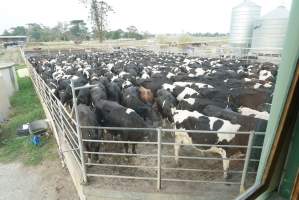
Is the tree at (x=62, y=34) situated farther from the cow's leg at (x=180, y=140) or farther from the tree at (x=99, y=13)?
the cow's leg at (x=180, y=140)

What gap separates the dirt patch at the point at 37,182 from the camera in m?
5.82

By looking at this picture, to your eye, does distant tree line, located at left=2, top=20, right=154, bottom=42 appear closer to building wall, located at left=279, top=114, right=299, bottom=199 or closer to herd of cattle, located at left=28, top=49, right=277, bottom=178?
herd of cattle, located at left=28, top=49, right=277, bottom=178

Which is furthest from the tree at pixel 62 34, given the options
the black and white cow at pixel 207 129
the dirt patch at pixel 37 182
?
the black and white cow at pixel 207 129

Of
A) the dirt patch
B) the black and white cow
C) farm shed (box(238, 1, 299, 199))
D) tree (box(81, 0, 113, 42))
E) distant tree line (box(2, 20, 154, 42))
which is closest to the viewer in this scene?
farm shed (box(238, 1, 299, 199))

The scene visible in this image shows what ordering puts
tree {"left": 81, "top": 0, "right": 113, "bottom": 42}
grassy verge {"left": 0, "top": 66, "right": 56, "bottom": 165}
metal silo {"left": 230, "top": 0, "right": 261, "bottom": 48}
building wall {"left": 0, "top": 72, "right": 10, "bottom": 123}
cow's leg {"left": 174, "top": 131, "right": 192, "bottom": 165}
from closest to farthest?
1. cow's leg {"left": 174, "top": 131, "right": 192, "bottom": 165}
2. grassy verge {"left": 0, "top": 66, "right": 56, "bottom": 165}
3. building wall {"left": 0, "top": 72, "right": 10, "bottom": 123}
4. metal silo {"left": 230, "top": 0, "right": 261, "bottom": 48}
5. tree {"left": 81, "top": 0, "right": 113, "bottom": 42}

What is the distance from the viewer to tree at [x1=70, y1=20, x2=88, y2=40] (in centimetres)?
3954

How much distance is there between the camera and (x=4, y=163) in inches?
301

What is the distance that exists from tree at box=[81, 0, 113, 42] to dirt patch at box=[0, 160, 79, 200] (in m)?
17.3

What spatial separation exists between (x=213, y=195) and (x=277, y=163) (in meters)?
2.88

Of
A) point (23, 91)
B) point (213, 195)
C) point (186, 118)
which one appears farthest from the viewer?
point (23, 91)

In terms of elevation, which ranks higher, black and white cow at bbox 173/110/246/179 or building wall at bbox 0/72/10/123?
black and white cow at bbox 173/110/246/179

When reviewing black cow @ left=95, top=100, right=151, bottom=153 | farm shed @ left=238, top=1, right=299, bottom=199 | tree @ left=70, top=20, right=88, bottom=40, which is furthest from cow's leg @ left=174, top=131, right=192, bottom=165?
tree @ left=70, top=20, right=88, bottom=40

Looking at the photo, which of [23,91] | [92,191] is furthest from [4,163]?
[23,91]

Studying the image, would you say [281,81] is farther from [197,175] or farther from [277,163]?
[197,175]
